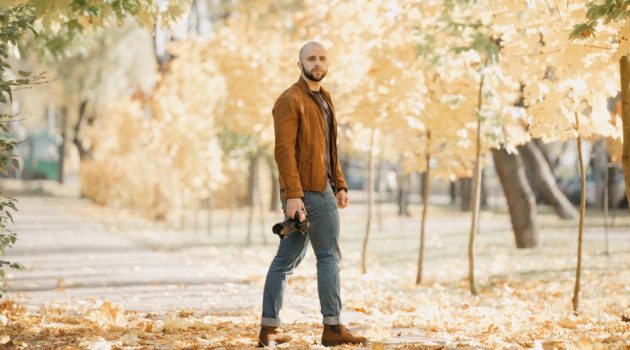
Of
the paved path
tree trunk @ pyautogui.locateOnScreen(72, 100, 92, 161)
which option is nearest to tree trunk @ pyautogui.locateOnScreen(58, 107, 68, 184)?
tree trunk @ pyautogui.locateOnScreen(72, 100, 92, 161)

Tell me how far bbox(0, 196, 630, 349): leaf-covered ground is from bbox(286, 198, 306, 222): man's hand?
90 centimetres

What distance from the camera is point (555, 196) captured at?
18250 millimetres

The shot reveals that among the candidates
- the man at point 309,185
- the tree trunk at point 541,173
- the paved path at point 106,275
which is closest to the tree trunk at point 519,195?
the tree trunk at point 541,173

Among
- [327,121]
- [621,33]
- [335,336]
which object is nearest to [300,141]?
[327,121]

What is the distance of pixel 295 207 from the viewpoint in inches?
187

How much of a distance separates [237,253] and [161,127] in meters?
4.77

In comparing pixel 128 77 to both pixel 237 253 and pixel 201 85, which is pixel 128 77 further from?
pixel 237 253

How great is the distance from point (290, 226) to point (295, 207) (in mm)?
125

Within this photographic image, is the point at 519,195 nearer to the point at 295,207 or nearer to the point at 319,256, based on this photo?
the point at 319,256

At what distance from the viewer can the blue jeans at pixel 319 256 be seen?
493cm

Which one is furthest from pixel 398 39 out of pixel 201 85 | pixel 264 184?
pixel 264 184

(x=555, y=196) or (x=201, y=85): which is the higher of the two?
(x=201, y=85)

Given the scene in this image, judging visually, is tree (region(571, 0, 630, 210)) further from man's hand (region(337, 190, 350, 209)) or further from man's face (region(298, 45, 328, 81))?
man's hand (region(337, 190, 350, 209))

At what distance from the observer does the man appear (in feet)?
15.9
